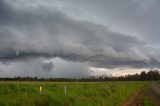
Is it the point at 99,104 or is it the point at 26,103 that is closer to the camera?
the point at 26,103

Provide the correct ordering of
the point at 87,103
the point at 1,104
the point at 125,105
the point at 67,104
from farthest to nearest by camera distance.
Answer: the point at 125,105
the point at 87,103
the point at 67,104
the point at 1,104

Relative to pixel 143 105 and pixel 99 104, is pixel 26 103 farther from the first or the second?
pixel 143 105

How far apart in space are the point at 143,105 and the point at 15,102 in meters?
12.7

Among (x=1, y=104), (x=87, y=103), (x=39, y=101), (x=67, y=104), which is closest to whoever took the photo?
(x=1, y=104)

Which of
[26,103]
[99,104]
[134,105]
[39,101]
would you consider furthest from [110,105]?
[26,103]

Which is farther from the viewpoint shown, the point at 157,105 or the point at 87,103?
the point at 157,105

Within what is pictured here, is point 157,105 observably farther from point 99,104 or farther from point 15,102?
point 15,102

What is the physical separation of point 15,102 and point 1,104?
0.72 metres

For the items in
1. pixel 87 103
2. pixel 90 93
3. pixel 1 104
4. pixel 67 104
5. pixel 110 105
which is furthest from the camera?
pixel 90 93

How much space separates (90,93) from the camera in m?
31.6

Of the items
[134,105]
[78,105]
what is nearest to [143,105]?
[134,105]

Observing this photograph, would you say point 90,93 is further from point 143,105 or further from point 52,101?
point 52,101

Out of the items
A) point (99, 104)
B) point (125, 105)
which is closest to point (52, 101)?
point (99, 104)

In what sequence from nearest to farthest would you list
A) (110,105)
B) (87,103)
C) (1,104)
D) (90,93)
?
(1,104)
(87,103)
(110,105)
(90,93)
